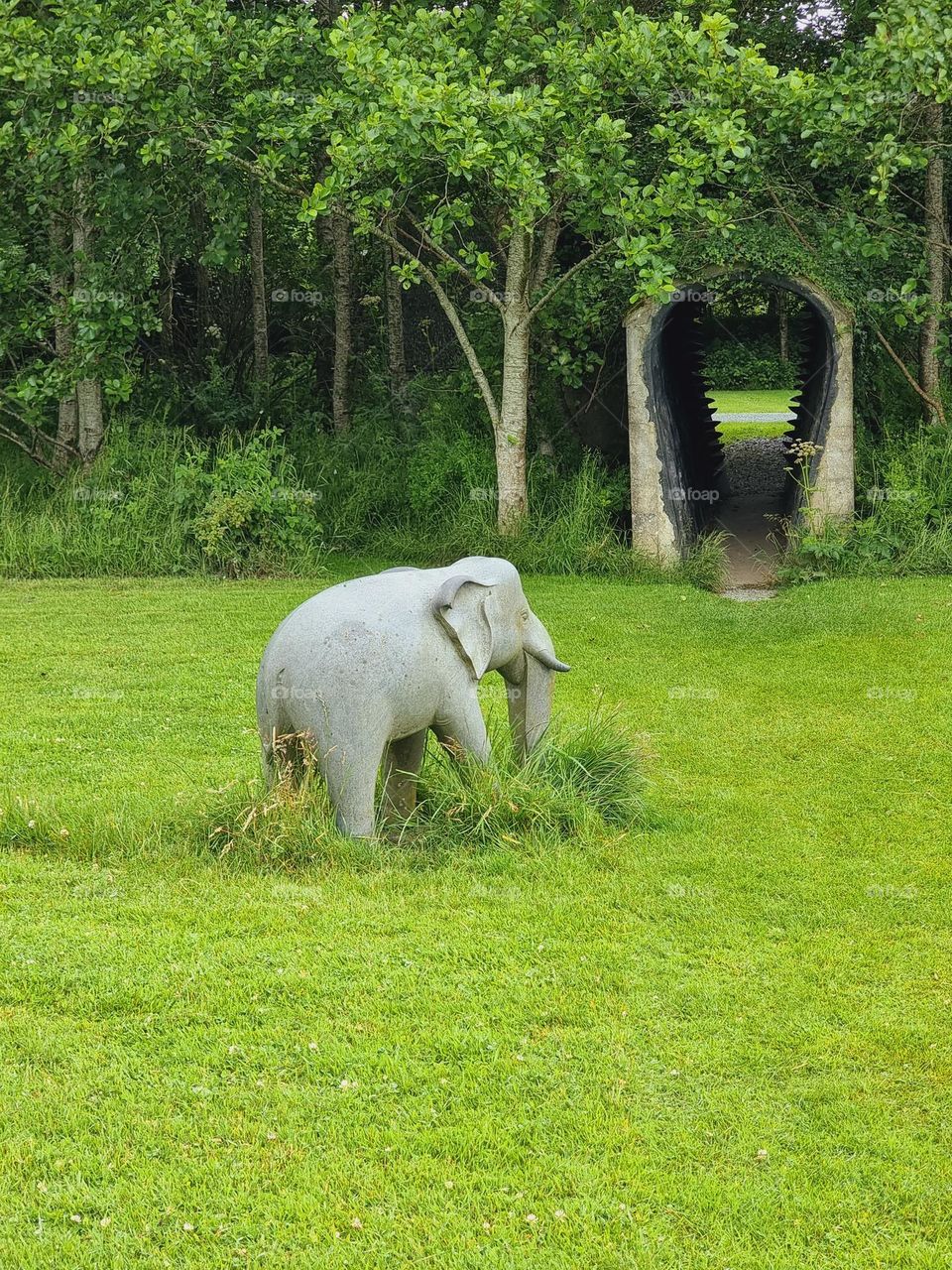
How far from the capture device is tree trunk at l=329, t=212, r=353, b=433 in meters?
16.3

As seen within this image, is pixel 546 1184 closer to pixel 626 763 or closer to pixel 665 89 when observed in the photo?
pixel 626 763

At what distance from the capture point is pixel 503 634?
266 inches

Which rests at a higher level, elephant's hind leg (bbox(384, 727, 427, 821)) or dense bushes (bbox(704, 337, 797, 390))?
dense bushes (bbox(704, 337, 797, 390))

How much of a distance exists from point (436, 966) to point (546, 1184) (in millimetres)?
1429

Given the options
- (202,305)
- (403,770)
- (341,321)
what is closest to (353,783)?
(403,770)

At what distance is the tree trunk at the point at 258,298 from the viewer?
56.1 feet

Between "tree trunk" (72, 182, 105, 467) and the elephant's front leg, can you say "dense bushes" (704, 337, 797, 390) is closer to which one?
"tree trunk" (72, 182, 105, 467)

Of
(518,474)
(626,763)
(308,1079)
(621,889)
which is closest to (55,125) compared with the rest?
(518,474)

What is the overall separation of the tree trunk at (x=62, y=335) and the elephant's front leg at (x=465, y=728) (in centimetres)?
923

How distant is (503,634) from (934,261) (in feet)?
30.4

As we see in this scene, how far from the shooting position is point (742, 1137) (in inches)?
172

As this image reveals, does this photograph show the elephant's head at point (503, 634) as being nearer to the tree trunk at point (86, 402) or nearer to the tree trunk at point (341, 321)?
the tree trunk at point (86, 402)

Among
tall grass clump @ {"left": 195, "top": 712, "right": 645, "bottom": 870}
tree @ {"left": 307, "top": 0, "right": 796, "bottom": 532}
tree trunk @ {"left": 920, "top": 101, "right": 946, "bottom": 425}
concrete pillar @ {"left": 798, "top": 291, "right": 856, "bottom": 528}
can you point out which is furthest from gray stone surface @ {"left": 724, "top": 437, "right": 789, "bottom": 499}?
tall grass clump @ {"left": 195, "top": 712, "right": 645, "bottom": 870}

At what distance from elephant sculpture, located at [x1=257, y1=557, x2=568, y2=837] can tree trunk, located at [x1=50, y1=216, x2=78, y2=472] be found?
902 centimetres
